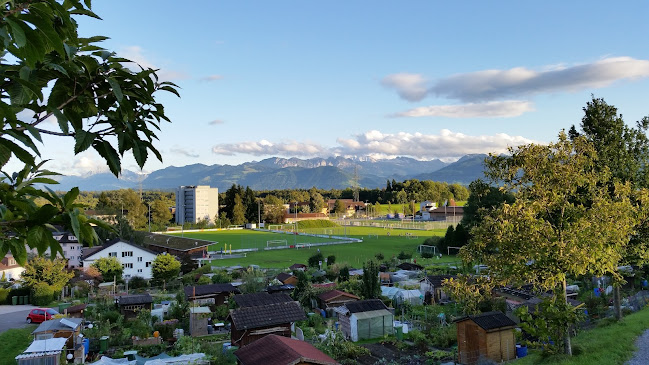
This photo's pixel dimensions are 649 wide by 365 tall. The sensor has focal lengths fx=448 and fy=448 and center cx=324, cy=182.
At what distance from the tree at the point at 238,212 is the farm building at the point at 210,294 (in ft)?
226

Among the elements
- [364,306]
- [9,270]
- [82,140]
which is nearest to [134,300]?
[364,306]

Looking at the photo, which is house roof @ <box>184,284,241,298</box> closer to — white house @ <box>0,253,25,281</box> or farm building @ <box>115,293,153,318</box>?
farm building @ <box>115,293,153,318</box>

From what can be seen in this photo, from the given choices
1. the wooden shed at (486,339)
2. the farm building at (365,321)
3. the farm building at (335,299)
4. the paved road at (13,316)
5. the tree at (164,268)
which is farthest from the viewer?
the tree at (164,268)

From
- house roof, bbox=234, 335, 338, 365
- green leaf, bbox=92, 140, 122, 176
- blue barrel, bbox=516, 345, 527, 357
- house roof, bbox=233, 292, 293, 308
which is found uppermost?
green leaf, bbox=92, 140, 122, 176

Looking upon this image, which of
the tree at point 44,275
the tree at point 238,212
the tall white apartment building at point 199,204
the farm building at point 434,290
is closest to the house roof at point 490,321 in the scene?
the farm building at point 434,290

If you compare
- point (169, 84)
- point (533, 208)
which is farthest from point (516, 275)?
point (169, 84)

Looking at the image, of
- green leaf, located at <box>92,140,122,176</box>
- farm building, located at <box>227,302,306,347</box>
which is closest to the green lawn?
farm building, located at <box>227,302,306,347</box>

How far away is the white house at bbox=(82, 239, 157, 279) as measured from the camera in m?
40.2

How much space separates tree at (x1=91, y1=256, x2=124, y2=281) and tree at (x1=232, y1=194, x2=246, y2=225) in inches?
2368

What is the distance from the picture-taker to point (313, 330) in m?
22.7

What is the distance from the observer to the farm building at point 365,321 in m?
22.0

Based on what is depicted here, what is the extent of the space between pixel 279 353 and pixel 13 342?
1654 cm

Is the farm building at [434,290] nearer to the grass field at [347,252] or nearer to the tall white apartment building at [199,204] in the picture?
the grass field at [347,252]

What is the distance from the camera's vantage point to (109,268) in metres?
36.7
